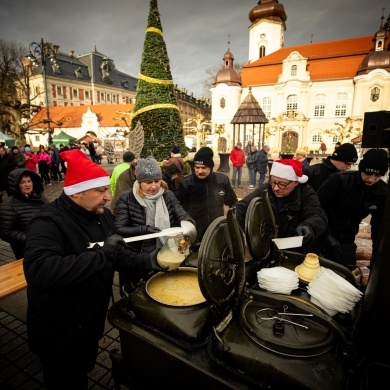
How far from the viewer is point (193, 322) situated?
123 centimetres

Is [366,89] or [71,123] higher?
[366,89]

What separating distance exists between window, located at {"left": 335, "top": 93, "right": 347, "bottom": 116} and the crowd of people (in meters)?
38.1

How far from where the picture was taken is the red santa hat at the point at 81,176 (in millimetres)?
1670

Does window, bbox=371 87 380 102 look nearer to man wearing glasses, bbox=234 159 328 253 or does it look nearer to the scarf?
man wearing glasses, bbox=234 159 328 253

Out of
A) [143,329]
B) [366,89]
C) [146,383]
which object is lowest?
[146,383]

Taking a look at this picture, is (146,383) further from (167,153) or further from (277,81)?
(277,81)

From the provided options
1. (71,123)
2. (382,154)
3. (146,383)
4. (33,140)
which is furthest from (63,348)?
(33,140)

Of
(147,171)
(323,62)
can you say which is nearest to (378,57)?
(323,62)

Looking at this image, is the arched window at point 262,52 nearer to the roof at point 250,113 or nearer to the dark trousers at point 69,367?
the roof at point 250,113

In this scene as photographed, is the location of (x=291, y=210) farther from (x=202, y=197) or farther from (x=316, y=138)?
(x=316, y=138)

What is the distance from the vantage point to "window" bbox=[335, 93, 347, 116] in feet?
116

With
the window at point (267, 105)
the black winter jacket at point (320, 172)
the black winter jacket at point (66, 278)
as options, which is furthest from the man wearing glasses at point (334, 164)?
the window at point (267, 105)

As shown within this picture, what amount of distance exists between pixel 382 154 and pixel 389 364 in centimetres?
248

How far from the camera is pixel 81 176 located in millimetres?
1677
